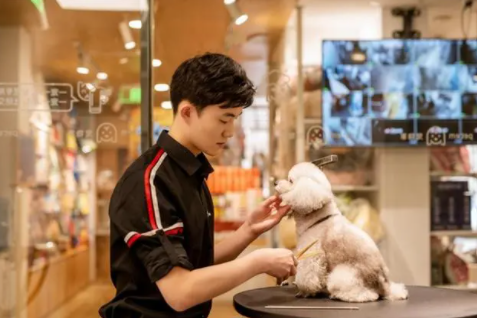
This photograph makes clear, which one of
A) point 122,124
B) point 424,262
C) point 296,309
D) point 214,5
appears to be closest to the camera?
point 296,309

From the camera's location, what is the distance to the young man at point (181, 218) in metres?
1.47

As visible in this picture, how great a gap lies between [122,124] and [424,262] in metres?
1.90

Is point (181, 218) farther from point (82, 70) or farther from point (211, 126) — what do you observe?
point (82, 70)

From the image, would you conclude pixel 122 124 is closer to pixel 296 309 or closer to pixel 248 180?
pixel 248 180

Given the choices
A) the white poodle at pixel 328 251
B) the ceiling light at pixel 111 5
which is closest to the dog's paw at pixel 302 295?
the white poodle at pixel 328 251

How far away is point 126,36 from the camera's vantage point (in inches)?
127

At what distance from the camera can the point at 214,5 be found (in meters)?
3.39

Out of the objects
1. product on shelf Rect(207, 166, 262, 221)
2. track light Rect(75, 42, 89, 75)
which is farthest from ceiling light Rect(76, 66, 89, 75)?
product on shelf Rect(207, 166, 262, 221)

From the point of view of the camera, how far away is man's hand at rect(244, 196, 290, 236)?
73.9 inches

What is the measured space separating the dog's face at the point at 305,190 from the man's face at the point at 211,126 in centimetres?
27

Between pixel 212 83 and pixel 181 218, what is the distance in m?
0.36

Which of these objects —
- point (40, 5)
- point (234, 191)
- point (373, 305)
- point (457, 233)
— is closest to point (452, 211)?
point (457, 233)

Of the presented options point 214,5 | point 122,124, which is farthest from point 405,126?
point 122,124

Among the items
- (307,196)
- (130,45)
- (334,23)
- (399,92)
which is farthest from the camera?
(334,23)
